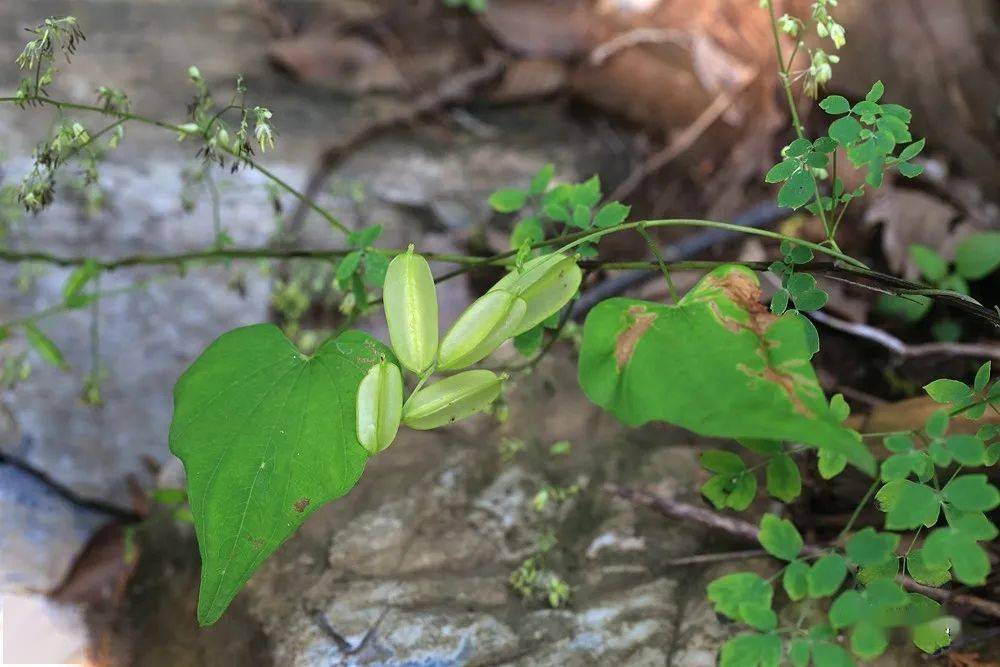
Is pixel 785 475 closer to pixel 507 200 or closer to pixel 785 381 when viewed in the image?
pixel 785 381

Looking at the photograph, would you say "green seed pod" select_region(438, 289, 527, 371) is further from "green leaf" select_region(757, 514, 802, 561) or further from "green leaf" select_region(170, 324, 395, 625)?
"green leaf" select_region(757, 514, 802, 561)

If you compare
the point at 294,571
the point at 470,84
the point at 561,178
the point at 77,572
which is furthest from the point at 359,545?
the point at 470,84

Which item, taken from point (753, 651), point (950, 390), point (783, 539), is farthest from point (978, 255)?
point (753, 651)

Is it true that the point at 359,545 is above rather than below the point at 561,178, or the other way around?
below

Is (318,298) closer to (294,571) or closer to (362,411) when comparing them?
(294,571)

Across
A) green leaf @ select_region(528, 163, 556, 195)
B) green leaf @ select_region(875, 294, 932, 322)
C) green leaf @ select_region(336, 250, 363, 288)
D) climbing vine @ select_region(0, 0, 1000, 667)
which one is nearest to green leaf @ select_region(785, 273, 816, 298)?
climbing vine @ select_region(0, 0, 1000, 667)

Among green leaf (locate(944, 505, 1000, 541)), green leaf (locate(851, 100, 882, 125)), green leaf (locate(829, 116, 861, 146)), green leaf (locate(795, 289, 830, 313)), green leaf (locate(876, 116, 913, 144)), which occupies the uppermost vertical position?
green leaf (locate(851, 100, 882, 125))
